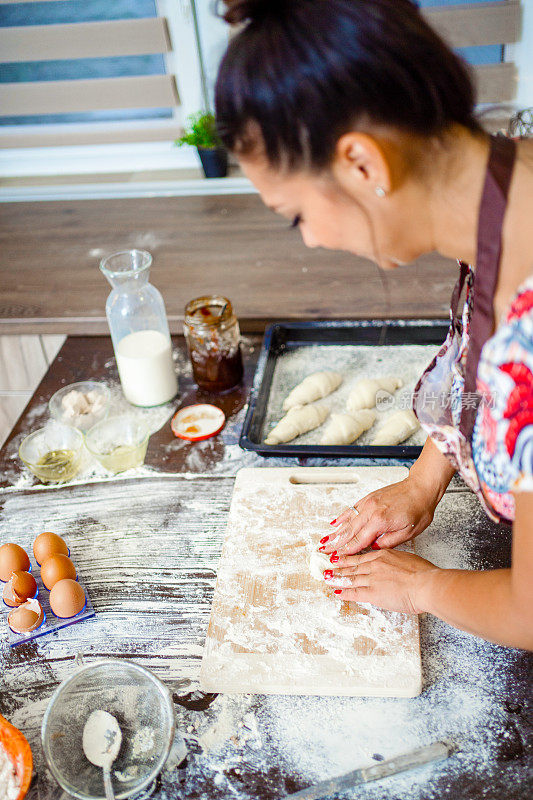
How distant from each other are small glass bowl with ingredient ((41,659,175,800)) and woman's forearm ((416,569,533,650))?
15.1 inches

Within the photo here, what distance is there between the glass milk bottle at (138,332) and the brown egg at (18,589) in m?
0.55

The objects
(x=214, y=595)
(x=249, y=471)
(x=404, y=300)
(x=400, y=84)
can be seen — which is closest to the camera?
(x=400, y=84)

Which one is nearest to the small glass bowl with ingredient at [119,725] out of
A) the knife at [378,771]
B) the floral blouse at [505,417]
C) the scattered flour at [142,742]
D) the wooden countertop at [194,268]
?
the scattered flour at [142,742]

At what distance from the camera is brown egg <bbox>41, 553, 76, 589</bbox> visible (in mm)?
1102

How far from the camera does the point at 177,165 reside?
9.38 ft

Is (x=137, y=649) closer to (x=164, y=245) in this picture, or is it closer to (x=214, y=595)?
(x=214, y=595)

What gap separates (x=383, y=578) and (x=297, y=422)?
0.49m

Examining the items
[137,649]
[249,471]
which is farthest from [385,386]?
[137,649]

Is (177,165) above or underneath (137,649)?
above

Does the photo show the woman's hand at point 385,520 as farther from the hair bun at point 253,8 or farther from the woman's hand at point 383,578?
the hair bun at point 253,8

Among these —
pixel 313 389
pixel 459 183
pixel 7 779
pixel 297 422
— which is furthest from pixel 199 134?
pixel 7 779

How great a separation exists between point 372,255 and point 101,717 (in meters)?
0.70

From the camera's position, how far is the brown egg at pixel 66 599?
3.51 ft

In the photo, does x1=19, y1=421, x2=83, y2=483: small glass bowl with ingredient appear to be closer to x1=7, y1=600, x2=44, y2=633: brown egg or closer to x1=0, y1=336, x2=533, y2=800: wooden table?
x1=0, y1=336, x2=533, y2=800: wooden table
